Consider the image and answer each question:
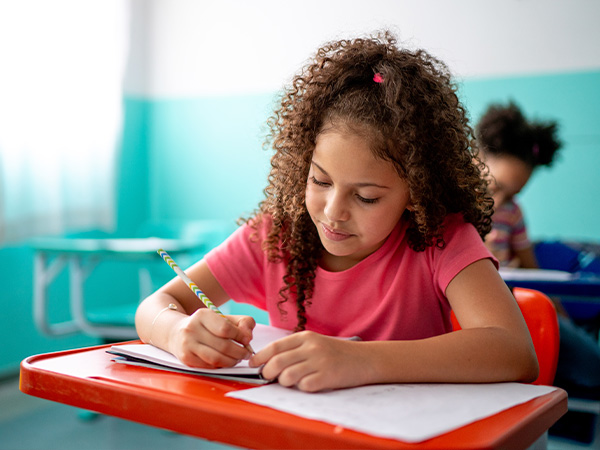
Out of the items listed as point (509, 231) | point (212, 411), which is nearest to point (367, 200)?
point (212, 411)

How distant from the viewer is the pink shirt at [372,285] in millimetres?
1068

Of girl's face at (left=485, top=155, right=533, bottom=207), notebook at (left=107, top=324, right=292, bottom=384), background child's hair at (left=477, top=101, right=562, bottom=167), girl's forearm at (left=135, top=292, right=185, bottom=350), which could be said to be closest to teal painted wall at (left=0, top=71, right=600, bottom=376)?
background child's hair at (left=477, top=101, right=562, bottom=167)

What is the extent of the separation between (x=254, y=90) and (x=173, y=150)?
63 cm

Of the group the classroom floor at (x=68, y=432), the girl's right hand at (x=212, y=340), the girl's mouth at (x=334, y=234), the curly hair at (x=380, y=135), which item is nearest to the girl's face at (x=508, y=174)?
the classroom floor at (x=68, y=432)

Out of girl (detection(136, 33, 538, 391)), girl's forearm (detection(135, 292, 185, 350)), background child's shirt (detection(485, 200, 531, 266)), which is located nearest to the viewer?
girl (detection(136, 33, 538, 391))

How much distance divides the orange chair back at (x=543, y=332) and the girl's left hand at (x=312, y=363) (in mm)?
461

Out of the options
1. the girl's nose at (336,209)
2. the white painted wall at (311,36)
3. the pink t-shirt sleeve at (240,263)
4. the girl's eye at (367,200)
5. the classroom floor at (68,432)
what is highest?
the white painted wall at (311,36)

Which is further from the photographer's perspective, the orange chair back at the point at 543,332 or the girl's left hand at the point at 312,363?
the orange chair back at the point at 543,332

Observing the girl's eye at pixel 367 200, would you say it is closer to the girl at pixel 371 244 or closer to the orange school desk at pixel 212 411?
the girl at pixel 371 244

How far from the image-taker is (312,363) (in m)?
0.70

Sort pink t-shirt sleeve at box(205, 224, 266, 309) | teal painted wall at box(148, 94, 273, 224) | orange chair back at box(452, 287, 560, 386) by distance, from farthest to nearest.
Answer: teal painted wall at box(148, 94, 273, 224), pink t-shirt sleeve at box(205, 224, 266, 309), orange chair back at box(452, 287, 560, 386)

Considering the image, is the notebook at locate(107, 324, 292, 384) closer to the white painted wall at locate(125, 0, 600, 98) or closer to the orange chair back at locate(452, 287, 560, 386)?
the orange chair back at locate(452, 287, 560, 386)

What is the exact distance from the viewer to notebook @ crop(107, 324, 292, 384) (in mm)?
745

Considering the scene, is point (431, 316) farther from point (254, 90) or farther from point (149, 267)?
point (254, 90)
